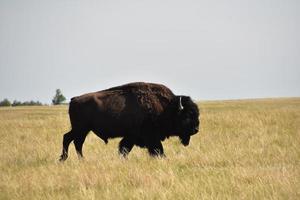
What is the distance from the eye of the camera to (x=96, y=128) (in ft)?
36.8

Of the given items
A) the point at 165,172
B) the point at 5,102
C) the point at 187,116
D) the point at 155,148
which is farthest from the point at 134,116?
the point at 5,102

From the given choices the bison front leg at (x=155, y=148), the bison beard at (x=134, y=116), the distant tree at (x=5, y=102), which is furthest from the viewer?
the distant tree at (x=5, y=102)

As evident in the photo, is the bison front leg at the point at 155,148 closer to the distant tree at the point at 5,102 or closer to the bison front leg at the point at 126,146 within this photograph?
the bison front leg at the point at 126,146

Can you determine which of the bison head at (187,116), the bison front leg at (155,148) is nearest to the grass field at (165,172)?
the bison front leg at (155,148)

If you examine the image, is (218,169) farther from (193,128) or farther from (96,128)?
(96,128)

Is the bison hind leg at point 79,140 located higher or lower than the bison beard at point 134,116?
lower

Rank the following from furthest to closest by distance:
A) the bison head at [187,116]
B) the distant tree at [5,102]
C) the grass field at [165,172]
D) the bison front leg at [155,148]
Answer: the distant tree at [5,102] < the bison head at [187,116] < the bison front leg at [155,148] < the grass field at [165,172]

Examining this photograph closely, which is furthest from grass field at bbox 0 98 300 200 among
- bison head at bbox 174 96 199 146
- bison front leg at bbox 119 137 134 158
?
bison head at bbox 174 96 199 146

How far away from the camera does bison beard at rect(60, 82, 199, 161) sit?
11.0 metres

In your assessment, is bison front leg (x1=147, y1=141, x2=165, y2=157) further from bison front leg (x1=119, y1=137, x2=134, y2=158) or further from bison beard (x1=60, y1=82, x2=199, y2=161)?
bison front leg (x1=119, y1=137, x2=134, y2=158)

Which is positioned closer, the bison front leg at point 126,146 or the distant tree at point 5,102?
the bison front leg at point 126,146

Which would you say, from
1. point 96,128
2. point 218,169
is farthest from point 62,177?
point 96,128

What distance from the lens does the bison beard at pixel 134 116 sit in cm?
1102

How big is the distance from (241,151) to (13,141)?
7.79m
